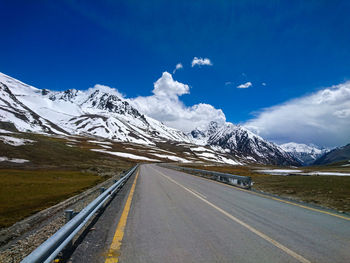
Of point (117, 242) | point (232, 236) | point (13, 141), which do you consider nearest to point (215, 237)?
point (232, 236)

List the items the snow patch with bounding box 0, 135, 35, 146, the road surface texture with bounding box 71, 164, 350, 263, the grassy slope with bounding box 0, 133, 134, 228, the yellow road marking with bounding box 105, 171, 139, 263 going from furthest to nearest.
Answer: the snow patch with bounding box 0, 135, 35, 146 < the grassy slope with bounding box 0, 133, 134, 228 < the road surface texture with bounding box 71, 164, 350, 263 < the yellow road marking with bounding box 105, 171, 139, 263

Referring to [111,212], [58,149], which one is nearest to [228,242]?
[111,212]

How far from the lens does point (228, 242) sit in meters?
5.05

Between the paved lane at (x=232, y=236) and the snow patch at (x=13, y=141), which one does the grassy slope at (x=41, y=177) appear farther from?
the paved lane at (x=232, y=236)

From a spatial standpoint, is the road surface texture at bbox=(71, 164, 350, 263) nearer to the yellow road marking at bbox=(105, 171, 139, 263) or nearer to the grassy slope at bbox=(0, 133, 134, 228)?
the yellow road marking at bbox=(105, 171, 139, 263)

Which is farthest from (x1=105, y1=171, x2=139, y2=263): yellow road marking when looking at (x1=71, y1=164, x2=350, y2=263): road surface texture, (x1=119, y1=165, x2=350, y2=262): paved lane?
(x1=119, y1=165, x2=350, y2=262): paved lane

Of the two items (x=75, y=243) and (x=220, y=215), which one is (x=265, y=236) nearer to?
(x=220, y=215)

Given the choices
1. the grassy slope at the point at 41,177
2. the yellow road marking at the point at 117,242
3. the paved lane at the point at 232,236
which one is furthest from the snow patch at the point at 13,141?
the yellow road marking at the point at 117,242

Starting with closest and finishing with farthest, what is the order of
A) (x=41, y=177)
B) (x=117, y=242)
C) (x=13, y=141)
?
(x=117, y=242), (x=41, y=177), (x=13, y=141)

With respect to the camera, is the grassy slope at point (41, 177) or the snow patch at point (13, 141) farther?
the snow patch at point (13, 141)

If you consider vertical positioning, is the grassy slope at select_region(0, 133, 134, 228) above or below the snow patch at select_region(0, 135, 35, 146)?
below

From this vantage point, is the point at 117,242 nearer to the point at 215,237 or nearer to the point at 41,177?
the point at 215,237

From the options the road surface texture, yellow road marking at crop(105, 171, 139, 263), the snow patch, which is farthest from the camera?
the snow patch

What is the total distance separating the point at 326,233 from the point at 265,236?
1996 mm
